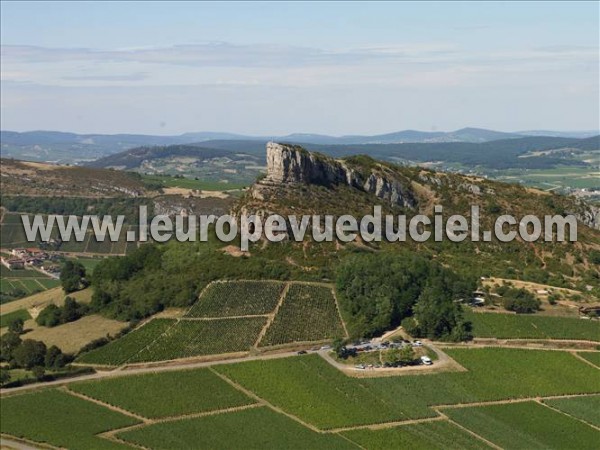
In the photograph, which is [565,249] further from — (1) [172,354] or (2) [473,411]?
(1) [172,354]

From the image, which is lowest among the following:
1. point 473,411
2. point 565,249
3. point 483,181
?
point 473,411

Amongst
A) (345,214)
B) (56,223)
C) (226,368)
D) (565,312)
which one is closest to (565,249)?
(565,312)

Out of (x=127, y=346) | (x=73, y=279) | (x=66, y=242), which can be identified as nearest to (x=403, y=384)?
(x=127, y=346)

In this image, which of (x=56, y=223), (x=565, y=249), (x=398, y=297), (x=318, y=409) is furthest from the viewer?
(x=56, y=223)

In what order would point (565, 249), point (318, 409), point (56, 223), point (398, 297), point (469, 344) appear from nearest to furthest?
1. point (318, 409)
2. point (469, 344)
3. point (398, 297)
4. point (565, 249)
5. point (56, 223)

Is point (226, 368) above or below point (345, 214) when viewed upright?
→ below

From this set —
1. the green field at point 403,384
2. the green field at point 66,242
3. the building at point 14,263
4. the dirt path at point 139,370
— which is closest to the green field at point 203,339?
the dirt path at point 139,370
